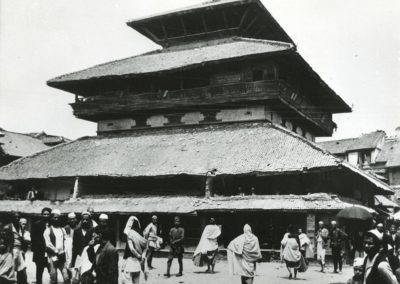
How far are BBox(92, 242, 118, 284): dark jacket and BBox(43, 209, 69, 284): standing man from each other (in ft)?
13.1

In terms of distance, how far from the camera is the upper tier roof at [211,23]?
29.2m

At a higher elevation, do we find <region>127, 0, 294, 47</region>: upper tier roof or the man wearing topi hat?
<region>127, 0, 294, 47</region>: upper tier roof

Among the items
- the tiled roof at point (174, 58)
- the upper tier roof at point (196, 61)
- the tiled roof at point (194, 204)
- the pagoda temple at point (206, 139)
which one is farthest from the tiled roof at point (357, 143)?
the tiled roof at point (194, 204)

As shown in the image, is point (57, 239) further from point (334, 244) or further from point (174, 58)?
point (174, 58)

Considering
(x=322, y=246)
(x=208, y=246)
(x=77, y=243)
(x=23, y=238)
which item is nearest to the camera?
(x=23, y=238)

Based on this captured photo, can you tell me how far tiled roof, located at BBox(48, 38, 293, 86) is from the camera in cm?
2608

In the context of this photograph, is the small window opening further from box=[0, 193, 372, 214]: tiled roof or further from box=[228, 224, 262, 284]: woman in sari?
box=[228, 224, 262, 284]: woman in sari

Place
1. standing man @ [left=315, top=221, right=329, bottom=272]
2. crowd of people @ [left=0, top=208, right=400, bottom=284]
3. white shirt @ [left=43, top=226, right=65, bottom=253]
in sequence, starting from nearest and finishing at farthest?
crowd of people @ [left=0, top=208, right=400, bottom=284] → white shirt @ [left=43, top=226, right=65, bottom=253] → standing man @ [left=315, top=221, right=329, bottom=272]

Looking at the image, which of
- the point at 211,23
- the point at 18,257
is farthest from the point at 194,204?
the point at 211,23

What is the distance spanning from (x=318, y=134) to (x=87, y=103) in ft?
54.0

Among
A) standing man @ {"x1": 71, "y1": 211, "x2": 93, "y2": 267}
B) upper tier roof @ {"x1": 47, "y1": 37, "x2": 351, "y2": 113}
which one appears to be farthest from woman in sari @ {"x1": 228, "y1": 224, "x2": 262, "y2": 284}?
upper tier roof @ {"x1": 47, "y1": 37, "x2": 351, "y2": 113}

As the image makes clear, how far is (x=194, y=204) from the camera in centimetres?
2142

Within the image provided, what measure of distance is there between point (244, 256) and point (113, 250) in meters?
4.64

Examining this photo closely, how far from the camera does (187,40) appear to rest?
32.1 m
